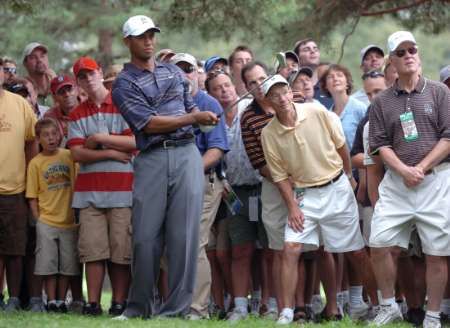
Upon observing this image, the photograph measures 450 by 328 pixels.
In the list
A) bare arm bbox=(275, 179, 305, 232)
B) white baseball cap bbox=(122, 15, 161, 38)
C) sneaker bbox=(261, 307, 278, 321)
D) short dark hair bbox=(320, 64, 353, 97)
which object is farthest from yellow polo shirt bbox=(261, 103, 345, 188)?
short dark hair bbox=(320, 64, 353, 97)

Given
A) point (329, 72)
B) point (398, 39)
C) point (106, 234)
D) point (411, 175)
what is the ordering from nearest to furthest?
point (411, 175), point (398, 39), point (106, 234), point (329, 72)

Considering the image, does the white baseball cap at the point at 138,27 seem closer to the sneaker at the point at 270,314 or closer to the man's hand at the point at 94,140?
the man's hand at the point at 94,140

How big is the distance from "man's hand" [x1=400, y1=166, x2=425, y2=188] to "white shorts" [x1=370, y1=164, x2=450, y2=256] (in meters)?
0.11

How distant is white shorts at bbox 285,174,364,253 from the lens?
32.9ft

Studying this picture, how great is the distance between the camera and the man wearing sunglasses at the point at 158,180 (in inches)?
373

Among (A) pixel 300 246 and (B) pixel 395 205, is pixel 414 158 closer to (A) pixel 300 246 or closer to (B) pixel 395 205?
(B) pixel 395 205

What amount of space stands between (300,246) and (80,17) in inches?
544

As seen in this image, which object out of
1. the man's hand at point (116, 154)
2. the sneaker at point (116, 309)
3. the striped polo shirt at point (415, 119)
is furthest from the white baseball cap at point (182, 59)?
the sneaker at point (116, 309)

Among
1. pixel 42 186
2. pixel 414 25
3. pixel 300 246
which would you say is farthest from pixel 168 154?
pixel 414 25

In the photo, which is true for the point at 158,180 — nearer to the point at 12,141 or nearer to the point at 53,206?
the point at 53,206

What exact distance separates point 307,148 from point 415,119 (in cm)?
109

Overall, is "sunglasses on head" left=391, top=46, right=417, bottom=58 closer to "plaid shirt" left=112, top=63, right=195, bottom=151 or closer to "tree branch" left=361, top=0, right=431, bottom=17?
"plaid shirt" left=112, top=63, right=195, bottom=151

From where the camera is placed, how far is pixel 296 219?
1001 cm

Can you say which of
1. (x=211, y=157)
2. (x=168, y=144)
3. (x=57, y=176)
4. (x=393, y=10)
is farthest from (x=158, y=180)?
(x=393, y=10)
